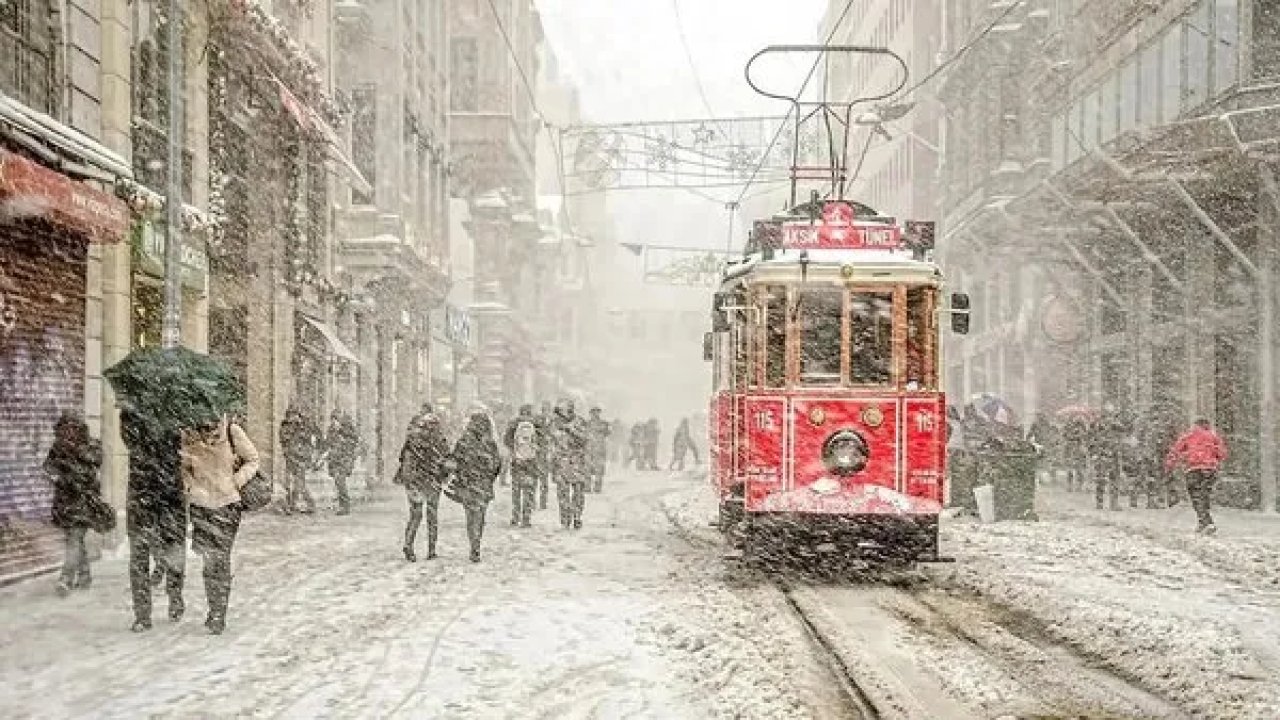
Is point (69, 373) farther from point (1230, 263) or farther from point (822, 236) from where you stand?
point (1230, 263)

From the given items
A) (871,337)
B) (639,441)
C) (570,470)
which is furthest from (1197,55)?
(639,441)

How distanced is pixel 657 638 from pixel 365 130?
25681 mm

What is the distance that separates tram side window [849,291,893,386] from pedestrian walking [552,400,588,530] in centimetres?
696

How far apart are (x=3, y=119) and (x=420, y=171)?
26802mm

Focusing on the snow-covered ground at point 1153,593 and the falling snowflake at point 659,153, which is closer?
the snow-covered ground at point 1153,593

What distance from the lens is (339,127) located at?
102 ft

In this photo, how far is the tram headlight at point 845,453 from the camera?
1370 centimetres

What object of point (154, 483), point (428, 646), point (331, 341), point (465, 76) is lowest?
point (428, 646)

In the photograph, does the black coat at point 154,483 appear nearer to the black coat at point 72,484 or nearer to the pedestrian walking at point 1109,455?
the black coat at point 72,484

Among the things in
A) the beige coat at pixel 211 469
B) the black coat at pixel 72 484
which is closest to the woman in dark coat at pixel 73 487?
the black coat at pixel 72 484

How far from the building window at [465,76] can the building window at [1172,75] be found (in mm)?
25923

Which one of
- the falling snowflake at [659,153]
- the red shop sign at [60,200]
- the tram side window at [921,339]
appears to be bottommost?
the tram side window at [921,339]

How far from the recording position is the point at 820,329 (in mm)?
14055

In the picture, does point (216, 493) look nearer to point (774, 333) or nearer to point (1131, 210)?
point (774, 333)
